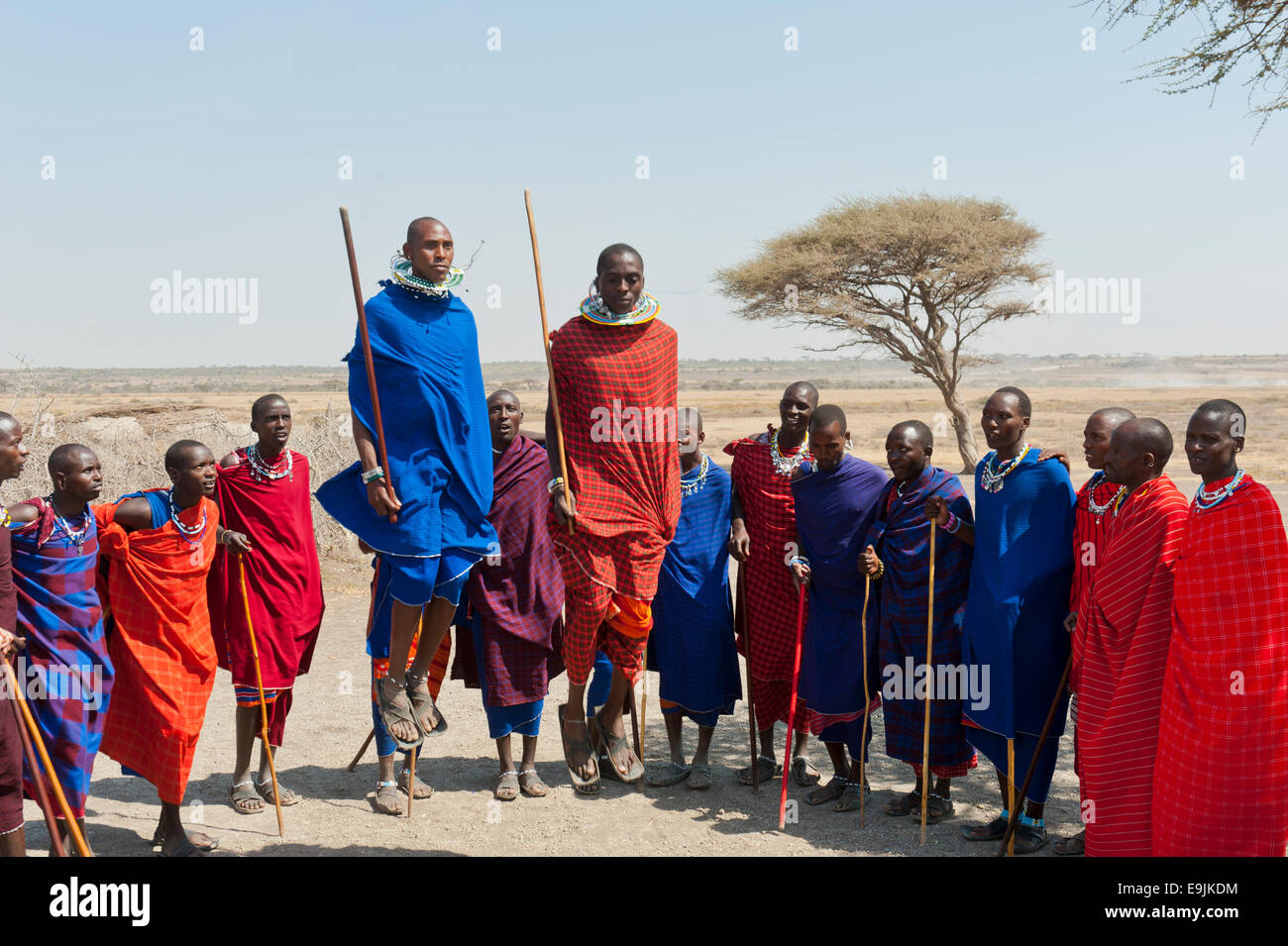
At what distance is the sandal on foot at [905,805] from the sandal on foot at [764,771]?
758mm

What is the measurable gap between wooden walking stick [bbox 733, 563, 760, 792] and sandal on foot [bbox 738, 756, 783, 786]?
0.12 ft

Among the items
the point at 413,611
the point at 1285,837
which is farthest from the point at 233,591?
the point at 1285,837

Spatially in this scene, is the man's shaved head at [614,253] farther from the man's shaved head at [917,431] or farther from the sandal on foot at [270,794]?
the sandal on foot at [270,794]

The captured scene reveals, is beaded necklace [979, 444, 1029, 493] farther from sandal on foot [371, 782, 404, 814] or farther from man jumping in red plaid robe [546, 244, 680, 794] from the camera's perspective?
sandal on foot [371, 782, 404, 814]

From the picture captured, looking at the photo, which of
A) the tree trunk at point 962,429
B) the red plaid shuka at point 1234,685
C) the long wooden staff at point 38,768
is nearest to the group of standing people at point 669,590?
the red plaid shuka at point 1234,685

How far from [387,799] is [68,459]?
252 centimetres

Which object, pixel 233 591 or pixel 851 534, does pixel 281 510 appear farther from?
pixel 851 534

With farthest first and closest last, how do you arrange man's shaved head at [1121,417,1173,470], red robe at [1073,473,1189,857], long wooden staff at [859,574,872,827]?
long wooden staff at [859,574,872,827]
man's shaved head at [1121,417,1173,470]
red robe at [1073,473,1189,857]

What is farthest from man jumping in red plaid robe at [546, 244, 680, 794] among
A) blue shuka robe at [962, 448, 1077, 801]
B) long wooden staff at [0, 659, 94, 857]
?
long wooden staff at [0, 659, 94, 857]

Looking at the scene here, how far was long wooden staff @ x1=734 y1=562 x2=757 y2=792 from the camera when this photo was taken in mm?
6238

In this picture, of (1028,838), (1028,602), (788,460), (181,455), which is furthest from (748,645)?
(181,455)

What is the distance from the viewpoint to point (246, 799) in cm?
601

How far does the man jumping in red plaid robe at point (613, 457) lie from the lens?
599cm

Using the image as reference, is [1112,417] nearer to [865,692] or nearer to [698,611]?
[865,692]
